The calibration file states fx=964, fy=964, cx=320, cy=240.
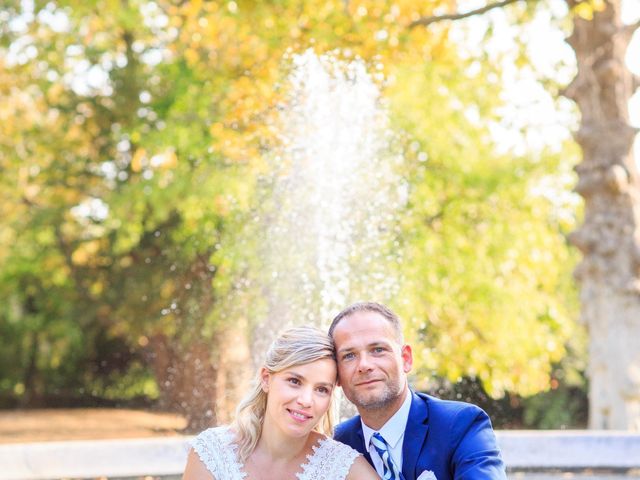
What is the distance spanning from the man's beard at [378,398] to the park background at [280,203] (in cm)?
489

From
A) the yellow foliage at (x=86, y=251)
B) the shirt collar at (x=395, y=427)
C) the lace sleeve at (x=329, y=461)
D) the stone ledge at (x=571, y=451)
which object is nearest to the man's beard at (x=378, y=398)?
the shirt collar at (x=395, y=427)

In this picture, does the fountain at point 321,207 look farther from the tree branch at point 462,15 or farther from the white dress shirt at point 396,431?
the white dress shirt at point 396,431

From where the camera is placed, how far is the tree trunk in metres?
9.80

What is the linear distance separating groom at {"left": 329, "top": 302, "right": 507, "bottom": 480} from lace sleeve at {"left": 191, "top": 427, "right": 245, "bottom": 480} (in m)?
0.54

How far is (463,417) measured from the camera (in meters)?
3.67

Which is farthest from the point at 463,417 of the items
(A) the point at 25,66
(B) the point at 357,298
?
(A) the point at 25,66

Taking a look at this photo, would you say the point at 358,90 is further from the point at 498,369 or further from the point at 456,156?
the point at 498,369

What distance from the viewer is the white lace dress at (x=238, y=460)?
3717 mm

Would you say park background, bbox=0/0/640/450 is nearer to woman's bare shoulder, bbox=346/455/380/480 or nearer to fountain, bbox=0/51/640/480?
fountain, bbox=0/51/640/480

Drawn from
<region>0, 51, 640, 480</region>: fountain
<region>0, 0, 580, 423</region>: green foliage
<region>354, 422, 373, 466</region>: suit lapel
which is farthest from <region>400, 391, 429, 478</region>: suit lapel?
<region>0, 0, 580, 423</region>: green foliage

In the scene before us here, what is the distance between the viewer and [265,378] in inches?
148

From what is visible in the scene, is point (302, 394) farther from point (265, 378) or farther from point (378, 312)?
point (378, 312)

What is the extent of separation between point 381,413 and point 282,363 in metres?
0.43

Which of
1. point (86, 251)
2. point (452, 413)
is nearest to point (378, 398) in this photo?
point (452, 413)
